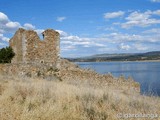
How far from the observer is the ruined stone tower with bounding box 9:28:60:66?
70.3ft

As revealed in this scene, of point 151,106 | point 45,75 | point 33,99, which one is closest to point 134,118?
point 151,106

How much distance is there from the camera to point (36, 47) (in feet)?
71.7

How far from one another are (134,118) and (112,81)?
48.4ft

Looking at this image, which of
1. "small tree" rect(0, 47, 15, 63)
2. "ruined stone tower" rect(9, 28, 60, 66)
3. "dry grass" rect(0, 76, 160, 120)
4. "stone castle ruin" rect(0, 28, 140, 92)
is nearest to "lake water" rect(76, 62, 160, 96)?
"stone castle ruin" rect(0, 28, 140, 92)

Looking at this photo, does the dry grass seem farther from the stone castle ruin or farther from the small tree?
the small tree

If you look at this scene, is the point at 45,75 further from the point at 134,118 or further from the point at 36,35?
the point at 134,118

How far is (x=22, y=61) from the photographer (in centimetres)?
Answer: 2166

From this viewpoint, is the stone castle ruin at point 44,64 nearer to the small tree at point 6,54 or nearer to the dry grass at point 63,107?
the small tree at point 6,54

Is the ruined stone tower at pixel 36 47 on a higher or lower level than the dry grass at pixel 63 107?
higher

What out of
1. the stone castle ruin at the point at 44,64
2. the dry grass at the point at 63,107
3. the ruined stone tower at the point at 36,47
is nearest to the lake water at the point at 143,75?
the stone castle ruin at the point at 44,64

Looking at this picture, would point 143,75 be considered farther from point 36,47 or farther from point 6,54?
point 6,54

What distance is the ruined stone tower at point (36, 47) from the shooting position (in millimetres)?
21422

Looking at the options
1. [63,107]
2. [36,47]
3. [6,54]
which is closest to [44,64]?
[36,47]

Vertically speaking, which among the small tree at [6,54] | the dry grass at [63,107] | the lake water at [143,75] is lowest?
the lake water at [143,75]
